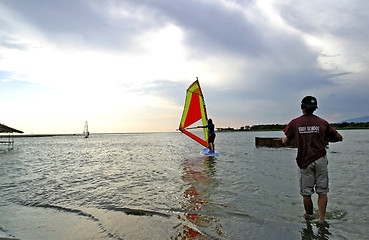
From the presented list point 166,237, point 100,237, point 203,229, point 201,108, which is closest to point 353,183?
point 203,229

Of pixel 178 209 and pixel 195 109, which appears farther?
pixel 195 109

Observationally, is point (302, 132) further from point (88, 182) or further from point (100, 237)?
point (88, 182)

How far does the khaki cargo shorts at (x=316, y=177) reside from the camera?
13.6 feet

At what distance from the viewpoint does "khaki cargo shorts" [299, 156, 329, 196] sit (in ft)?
13.6

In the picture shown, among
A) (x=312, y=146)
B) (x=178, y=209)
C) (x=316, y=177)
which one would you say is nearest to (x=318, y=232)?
(x=316, y=177)

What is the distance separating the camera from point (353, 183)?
25.7 ft

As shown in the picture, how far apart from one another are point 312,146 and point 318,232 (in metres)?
1.32

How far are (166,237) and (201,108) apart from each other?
12861mm

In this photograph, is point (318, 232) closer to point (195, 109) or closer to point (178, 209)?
point (178, 209)

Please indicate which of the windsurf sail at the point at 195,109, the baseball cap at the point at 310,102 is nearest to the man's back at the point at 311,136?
the baseball cap at the point at 310,102

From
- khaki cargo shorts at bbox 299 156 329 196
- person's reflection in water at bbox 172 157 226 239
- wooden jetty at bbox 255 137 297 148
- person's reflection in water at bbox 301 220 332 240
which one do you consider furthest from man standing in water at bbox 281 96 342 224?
wooden jetty at bbox 255 137 297 148

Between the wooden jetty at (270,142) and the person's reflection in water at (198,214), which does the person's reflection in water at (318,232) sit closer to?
the person's reflection in water at (198,214)

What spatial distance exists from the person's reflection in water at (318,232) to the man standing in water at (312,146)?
0.40 ft

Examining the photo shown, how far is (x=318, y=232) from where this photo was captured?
4.03 m
